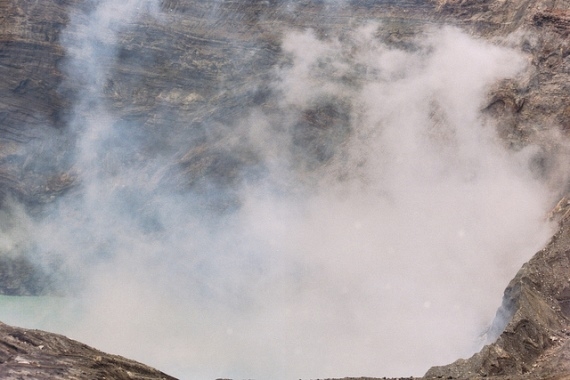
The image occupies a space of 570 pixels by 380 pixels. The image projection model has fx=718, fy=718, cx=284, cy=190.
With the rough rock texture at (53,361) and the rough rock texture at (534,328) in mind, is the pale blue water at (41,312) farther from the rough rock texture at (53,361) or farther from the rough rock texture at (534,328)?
the rough rock texture at (534,328)

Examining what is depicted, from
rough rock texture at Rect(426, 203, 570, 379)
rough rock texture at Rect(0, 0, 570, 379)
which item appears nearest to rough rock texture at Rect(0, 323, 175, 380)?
rough rock texture at Rect(426, 203, 570, 379)

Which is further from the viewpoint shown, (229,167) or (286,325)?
(229,167)

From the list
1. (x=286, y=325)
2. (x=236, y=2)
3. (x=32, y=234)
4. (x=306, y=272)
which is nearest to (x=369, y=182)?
(x=306, y=272)

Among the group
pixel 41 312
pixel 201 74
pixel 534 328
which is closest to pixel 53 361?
pixel 534 328

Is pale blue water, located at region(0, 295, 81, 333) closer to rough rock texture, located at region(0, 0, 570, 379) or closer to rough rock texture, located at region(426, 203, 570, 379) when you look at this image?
rough rock texture, located at region(0, 0, 570, 379)

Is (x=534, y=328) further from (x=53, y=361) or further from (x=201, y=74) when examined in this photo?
(x=201, y=74)

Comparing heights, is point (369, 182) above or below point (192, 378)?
above

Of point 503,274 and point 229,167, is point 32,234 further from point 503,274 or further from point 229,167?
point 503,274
